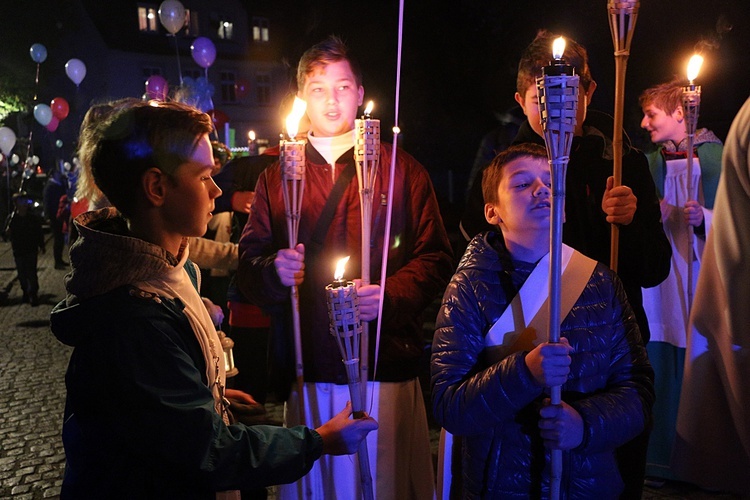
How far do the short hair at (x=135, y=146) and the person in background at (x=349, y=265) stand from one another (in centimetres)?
101

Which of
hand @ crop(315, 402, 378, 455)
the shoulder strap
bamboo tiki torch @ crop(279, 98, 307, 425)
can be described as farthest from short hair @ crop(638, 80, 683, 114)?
hand @ crop(315, 402, 378, 455)

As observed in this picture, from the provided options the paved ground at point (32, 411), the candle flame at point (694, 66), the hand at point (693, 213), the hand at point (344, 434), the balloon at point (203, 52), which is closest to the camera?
the hand at point (344, 434)

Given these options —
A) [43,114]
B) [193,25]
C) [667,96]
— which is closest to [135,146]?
[667,96]

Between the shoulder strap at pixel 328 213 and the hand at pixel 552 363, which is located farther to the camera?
the shoulder strap at pixel 328 213

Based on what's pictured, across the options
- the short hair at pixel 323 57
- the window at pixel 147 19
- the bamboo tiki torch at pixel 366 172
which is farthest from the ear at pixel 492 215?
the window at pixel 147 19

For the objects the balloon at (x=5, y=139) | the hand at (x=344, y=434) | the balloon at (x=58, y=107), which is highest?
the balloon at (x=58, y=107)

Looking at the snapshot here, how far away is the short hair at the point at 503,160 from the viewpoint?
226 cm

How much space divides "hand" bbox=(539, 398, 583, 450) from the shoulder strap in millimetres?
1325

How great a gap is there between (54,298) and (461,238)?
36.6ft

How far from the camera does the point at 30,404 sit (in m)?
6.11

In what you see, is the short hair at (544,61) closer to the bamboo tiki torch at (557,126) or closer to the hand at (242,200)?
the bamboo tiki torch at (557,126)

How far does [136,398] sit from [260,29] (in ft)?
149

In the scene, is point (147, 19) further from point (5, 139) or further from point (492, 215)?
point (492, 215)

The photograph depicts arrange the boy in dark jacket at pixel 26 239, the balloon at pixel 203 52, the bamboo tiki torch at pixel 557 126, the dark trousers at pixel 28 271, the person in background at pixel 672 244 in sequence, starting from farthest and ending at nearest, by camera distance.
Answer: the balloon at pixel 203 52, the dark trousers at pixel 28 271, the boy in dark jacket at pixel 26 239, the person in background at pixel 672 244, the bamboo tiki torch at pixel 557 126
